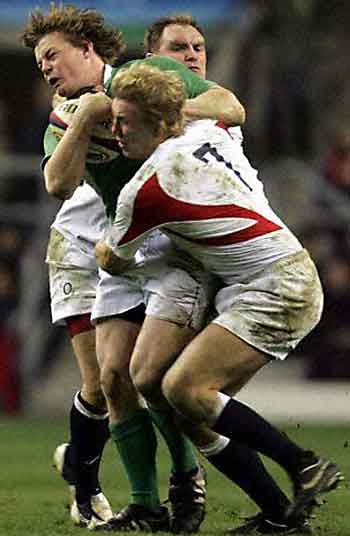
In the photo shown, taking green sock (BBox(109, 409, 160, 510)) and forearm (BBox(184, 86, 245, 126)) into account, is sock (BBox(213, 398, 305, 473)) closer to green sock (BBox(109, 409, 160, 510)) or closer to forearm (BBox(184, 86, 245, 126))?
green sock (BBox(109, 409, 160, 510))

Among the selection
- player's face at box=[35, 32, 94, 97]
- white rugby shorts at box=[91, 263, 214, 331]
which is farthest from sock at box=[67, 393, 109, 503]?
player's face at box=[35, 32, 94, 97]

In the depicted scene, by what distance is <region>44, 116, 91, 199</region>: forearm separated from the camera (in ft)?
24.6

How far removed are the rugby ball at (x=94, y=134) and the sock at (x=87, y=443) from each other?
1393 millimetres

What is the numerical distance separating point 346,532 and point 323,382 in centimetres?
836

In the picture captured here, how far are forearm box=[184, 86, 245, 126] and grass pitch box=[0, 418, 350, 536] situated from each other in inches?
69.4

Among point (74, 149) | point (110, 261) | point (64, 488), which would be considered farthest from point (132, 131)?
point (64, 488)

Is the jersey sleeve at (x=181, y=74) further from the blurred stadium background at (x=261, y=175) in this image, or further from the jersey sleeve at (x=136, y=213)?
the blurred stadium background at (x=261, y=175)

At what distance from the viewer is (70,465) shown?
8.66 metres

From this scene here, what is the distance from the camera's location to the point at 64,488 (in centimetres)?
1027

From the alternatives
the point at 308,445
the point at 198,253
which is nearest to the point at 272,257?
the point at 198,253

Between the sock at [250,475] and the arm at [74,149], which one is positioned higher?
the arm at [74,149]

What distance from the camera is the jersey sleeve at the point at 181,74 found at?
24.6 ft

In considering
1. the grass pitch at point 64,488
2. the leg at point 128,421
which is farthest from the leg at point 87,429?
the leg at point 128,421

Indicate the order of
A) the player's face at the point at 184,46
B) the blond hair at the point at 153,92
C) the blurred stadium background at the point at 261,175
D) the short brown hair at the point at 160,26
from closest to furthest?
the blond hair at the point at 153,92 < the player's face at the point at 184,46 < the short brown hair at the point at 160,26 < the blurred stadium background at the point at 261,175
